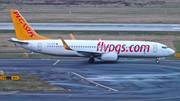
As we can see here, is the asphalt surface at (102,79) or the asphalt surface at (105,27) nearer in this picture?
the asphalt surface at (102,79)

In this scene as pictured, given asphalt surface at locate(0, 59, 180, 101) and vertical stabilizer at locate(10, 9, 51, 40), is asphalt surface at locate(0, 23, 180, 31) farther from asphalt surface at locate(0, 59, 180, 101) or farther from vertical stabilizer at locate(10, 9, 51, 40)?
vertical stabilizer at locate(10, 9, 51, 40)

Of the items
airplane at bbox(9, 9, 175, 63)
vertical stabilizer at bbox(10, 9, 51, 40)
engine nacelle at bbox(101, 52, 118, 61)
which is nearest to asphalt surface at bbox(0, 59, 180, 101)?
engine nacelle at bbox(101, 52, 118, 61)

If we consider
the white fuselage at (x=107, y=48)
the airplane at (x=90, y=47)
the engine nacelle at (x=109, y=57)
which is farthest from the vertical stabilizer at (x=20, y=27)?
the engine nacelle at (x=109, y=57)

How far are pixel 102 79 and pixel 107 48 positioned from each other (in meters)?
11.3

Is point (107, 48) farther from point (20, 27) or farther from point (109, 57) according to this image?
point (20, 27)

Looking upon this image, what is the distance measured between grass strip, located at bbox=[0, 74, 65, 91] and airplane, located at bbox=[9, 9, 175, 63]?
1128 cm

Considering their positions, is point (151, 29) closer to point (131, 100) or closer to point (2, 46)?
point (2, 46)

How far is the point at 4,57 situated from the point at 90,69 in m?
17.2

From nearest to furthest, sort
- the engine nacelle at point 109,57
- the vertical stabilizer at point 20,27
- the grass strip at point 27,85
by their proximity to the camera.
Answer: the grass strip at point 27,85 < the engine nacelle at point 109,57 < the vertical stabilizer at point 20,27

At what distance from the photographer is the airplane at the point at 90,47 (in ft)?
125

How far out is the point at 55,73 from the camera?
100ft

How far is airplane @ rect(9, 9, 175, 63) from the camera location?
38.0 meters

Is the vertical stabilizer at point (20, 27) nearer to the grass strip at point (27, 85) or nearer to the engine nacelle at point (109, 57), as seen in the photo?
the engine nacelle at point (109, 57)

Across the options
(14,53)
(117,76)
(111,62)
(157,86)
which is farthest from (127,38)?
(157,86)
